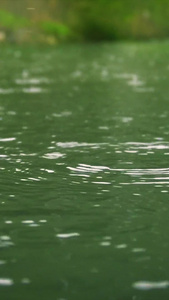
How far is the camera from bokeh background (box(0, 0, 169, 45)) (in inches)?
2714

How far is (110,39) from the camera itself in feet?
228

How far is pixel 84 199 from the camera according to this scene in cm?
1016

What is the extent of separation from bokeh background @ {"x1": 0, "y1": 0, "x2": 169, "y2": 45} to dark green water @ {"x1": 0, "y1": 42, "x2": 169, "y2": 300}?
150 ft

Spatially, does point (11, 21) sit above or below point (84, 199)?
above

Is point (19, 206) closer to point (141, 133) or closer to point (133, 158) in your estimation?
point (133, 158)

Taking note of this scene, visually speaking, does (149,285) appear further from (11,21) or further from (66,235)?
(11,21)

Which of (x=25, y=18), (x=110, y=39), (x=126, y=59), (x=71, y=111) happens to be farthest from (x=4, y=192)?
(x=25, y=18)

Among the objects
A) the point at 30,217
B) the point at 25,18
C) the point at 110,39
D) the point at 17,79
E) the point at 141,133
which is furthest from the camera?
the point at 25,18

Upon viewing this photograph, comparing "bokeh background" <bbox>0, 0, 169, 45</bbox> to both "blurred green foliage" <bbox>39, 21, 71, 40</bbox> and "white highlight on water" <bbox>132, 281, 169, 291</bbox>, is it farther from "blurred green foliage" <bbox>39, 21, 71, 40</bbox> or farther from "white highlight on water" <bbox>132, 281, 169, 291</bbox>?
"white highlight on water" <bbox>132, 281, 169, 291</bbox>

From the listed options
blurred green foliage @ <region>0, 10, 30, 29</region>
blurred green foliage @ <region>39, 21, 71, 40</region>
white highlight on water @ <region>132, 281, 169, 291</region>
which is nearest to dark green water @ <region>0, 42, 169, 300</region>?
white highlight on water @ <region>132, 281, 169, 291</region>

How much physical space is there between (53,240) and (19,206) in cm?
155

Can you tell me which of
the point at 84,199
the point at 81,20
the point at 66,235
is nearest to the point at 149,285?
the point at 66,235

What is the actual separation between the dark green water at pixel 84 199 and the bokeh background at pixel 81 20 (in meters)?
45.8

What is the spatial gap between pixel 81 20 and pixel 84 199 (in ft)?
209
